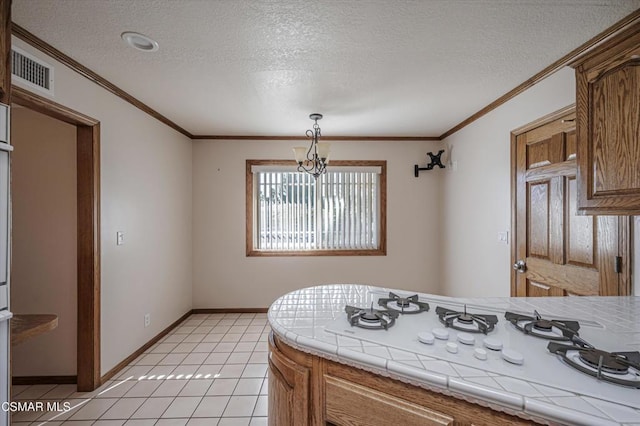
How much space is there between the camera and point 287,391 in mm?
1153

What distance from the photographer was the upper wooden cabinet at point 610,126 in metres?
1.26

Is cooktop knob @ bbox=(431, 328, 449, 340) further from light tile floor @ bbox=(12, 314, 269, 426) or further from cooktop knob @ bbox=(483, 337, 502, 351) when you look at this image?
light tile floor @ bbox=(12, 314, 269, 426)

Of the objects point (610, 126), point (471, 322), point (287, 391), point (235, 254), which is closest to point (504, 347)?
point (471, 322)

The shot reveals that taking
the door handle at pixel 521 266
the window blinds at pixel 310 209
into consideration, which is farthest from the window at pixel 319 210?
the door handle at pixel 521 266

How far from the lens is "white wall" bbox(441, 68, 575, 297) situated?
2338 millimetres

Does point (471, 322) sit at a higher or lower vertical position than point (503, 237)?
lower

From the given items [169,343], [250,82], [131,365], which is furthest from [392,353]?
[169,343]

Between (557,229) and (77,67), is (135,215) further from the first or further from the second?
A: (557,229)

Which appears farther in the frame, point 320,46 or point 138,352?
point 138,352

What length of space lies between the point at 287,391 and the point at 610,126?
1.83 meters

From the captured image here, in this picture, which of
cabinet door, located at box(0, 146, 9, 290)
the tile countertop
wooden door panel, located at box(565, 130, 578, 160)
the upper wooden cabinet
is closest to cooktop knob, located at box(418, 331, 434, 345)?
the tile countertop

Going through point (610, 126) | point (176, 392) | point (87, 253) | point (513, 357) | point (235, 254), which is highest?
point (610, 126)

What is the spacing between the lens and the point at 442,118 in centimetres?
332

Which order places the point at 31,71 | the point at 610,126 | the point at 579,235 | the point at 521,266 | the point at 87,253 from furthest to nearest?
1. the point at 521,266
2. the point at 87,253
3. the point at 579,235
4. the point at 31,71
5. the point at 610,126
